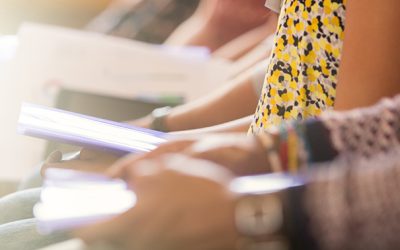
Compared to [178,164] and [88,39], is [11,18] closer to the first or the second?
[88,39]

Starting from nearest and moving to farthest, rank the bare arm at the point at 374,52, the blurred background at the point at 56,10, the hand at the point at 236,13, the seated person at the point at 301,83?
the bare arm at the point at 374,52 → the seated person at the point at 301,83 → the hand at the point at 236,13 → the blurred background at the point at 56,10

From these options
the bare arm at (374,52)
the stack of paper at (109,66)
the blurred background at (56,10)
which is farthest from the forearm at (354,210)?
the blurred background at (56,10)

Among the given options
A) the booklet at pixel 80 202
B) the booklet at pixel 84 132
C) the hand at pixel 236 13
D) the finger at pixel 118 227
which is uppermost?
the hand at pixel 236 13

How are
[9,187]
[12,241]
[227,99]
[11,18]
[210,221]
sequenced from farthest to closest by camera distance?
[11,18] < [9,187] < [227,99] < [12,241] < [210,221]

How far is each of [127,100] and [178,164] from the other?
44.2 inches

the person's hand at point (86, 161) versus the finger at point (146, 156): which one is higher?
the person's hand at point (86, 161)

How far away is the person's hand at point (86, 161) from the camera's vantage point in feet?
2.10

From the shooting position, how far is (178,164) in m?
0.39

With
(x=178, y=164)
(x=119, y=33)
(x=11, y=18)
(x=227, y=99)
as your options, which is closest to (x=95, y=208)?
(x=178, y=164)

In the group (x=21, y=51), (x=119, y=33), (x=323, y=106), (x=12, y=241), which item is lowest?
(x=12, y=241)

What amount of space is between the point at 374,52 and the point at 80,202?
35 cm

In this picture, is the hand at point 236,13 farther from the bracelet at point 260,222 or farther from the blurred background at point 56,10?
the bracelet at point 260,222

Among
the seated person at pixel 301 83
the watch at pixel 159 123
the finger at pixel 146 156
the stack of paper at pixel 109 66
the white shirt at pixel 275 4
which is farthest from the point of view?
the stack of paper at pixel 109 66

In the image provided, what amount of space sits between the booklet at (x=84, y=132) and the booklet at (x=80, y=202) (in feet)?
0.50
